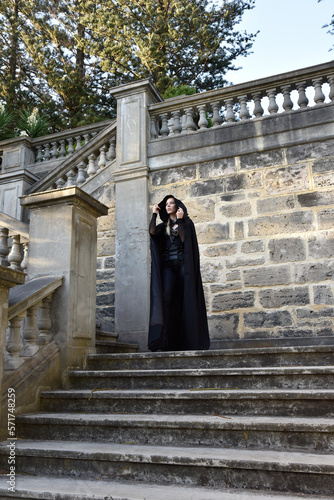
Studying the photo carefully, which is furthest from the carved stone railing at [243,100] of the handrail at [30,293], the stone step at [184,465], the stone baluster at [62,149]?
the stone step at [184,465]

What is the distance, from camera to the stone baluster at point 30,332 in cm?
357

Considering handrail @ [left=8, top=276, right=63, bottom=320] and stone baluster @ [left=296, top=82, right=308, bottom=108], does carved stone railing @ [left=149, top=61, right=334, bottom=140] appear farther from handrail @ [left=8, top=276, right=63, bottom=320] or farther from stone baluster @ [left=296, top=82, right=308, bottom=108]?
handrail @ [left=8, top=276, right=63, bottom=320]

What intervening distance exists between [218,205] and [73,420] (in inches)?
162

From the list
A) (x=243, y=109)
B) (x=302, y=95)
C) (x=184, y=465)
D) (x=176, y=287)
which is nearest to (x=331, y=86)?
(x=302, y=95)

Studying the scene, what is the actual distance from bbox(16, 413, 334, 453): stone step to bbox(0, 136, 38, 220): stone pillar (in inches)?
222

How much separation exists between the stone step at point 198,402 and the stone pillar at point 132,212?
2.57 m

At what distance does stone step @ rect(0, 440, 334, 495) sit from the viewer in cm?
208

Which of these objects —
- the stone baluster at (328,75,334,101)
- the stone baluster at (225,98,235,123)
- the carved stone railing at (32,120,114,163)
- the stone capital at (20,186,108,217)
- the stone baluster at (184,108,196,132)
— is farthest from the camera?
the carved stone railing at (32,120,114,163)

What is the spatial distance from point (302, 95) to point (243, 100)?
0.87 meters

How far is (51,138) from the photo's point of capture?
890 cm

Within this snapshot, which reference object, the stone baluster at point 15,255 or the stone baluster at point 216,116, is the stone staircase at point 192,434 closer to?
the stone baluster at point 15,255

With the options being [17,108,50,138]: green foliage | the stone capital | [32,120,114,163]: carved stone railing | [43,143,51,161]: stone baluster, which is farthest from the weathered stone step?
[17,108,50,138]: green foliage

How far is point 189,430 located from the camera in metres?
2.62

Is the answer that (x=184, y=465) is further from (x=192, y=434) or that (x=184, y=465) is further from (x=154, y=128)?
(x=154, y=128)
